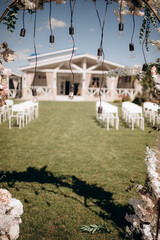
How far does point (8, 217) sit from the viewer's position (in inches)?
74.6

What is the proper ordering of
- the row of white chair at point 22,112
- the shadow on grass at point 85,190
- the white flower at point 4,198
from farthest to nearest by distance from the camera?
the row of white chair at point 22,112, the shadow on grass at point 85,190, the white flower at point 4,198

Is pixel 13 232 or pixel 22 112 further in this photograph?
pixel 22 112

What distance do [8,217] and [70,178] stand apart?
193 centimetres

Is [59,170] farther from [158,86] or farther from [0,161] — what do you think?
[158,86]

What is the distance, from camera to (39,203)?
9.62 feet

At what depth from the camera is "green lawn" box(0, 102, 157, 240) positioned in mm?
2543

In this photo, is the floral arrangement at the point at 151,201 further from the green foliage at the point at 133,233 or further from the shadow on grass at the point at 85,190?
the shadow on grass at the point at 85,190

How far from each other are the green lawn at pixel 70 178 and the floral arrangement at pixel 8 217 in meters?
0.42

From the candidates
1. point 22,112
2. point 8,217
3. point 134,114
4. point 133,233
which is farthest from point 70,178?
point 22,112

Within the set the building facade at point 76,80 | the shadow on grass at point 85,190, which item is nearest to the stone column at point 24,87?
the building facade at point 76,80

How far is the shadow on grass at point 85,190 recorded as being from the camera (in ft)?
8.98

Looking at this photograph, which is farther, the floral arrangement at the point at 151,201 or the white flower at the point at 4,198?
the white flower at the point at 4,198

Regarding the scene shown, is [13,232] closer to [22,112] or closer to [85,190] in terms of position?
[85,190]

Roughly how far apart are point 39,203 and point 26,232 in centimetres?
57
